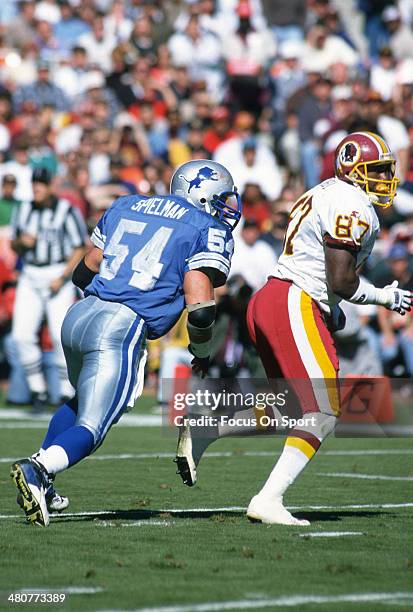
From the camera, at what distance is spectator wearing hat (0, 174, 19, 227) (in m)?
14.3

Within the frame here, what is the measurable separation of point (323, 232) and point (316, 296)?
320mm

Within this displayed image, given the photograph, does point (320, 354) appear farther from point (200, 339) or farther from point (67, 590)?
point (67, 590)

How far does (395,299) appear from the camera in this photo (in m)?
6.20

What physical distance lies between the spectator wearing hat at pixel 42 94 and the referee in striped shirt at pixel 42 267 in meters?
5.08

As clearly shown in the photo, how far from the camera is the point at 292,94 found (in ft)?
56.6

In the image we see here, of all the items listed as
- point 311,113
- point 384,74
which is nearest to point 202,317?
point 311,113

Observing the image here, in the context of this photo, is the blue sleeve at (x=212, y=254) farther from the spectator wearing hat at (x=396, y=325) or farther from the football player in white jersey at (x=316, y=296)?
the spectator wearing hat at (x=396, y=325)

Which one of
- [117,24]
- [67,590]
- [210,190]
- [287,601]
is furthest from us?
[117,24]

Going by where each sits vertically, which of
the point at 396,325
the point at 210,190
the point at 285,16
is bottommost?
the point at 396,325

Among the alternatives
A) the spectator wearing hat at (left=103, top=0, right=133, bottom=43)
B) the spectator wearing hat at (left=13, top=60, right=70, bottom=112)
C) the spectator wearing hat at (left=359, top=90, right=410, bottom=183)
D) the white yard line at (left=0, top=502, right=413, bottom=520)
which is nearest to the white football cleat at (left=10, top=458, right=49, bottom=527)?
the white yard line at (left=0, top=502, right=413, bottom=520)

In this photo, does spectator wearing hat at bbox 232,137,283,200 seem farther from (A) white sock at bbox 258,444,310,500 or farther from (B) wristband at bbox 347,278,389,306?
(A) white sock at bbox 258,444,310,500

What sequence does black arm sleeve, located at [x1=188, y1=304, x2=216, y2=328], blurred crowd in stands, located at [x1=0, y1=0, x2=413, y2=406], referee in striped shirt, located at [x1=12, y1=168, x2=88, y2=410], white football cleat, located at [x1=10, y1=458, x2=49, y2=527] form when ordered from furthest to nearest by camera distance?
blurred crowd in stands, located at [x1=0, y1=0, x2=413, y2=406]
referee in striped shirt, located at [x1=12, y1=168, x2=88, y2=410]
black arm sleeve, located at [x1=188, y1=304, x2=216, y2=328]
white football cleat, located at [x1=10, y1=458, x2=49, y2=527]

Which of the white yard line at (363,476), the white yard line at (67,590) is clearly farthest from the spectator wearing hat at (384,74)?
the white yard line at (67,590)

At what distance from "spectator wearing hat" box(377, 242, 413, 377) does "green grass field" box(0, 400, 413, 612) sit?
4.99m
